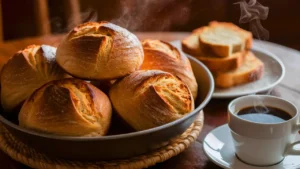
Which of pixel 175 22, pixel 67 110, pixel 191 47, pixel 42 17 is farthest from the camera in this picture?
pixel 42 17

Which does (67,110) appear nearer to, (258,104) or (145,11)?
(258,104)

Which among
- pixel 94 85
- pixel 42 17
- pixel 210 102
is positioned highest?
pixel 94 85

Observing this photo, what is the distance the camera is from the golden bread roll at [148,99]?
80cm

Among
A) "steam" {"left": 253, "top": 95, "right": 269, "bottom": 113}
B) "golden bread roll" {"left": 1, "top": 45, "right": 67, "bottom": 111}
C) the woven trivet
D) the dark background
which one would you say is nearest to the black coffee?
"steam" {"left": 253, "top": 95, "right": 269, "bottom": 113}

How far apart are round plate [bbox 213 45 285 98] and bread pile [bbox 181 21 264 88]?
17 mm

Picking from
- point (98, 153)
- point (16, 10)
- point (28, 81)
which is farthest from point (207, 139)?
point (16, 10)

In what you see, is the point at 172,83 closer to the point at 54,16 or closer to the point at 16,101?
the point at 16,101

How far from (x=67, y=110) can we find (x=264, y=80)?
23.4 inches

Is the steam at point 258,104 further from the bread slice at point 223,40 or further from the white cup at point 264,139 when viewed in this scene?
the bread slice at point 223,40

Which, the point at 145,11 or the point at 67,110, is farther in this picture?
the point at 145,11

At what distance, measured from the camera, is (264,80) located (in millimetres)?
1196

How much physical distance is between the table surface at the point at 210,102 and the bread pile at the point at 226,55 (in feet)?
0.26

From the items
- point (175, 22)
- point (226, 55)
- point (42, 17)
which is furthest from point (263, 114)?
point (42, 17)

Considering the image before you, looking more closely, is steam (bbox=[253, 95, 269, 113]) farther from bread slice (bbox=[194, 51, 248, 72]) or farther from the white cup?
bread slice (bbox=[194, 51, 248, 72])
